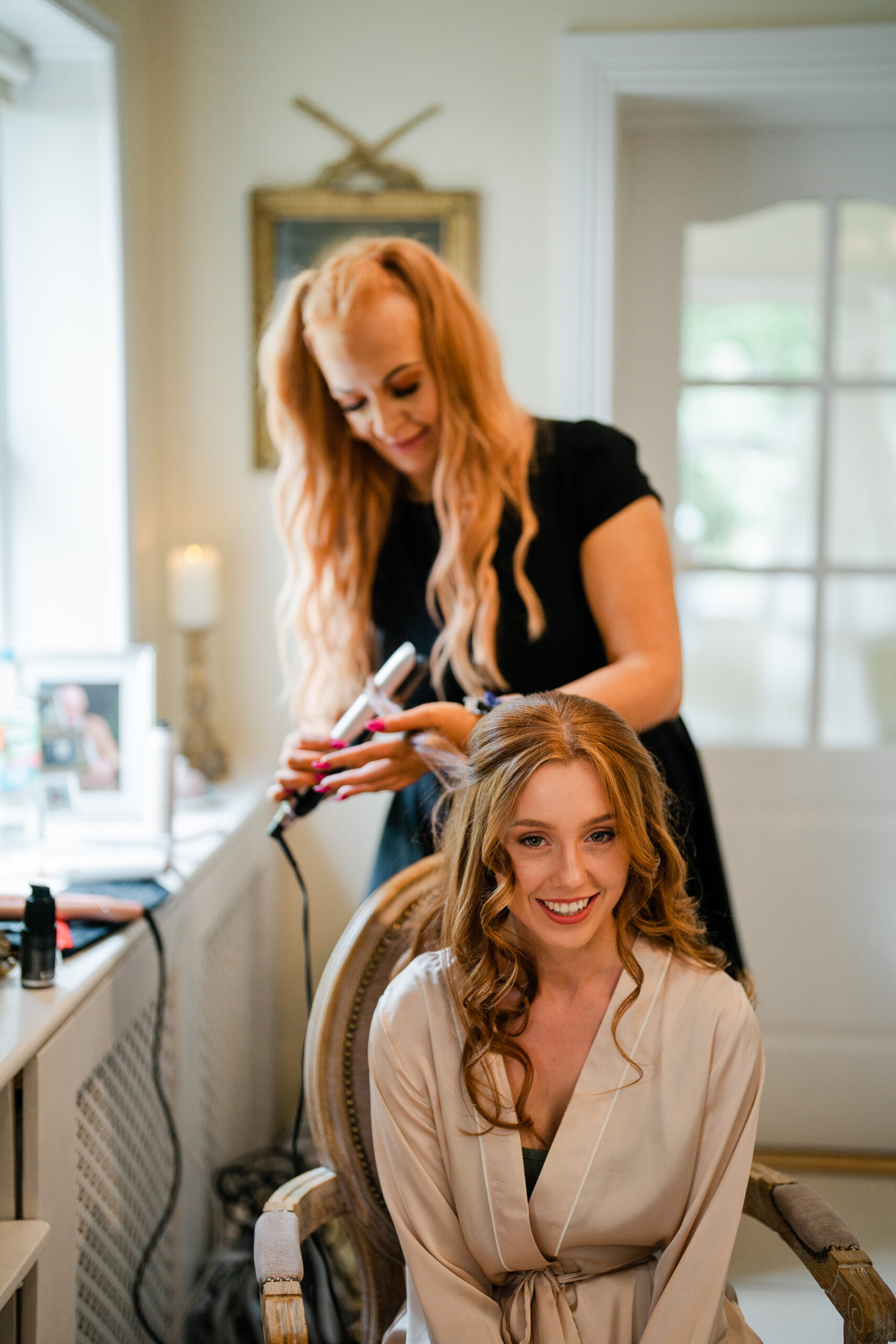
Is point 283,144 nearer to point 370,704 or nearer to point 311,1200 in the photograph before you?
point 370,704

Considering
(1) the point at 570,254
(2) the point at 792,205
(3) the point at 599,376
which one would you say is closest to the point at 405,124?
(1) the point at 570,254

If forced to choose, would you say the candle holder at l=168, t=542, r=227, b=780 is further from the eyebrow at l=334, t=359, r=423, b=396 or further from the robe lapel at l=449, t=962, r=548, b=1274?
the robe lapel at l=449, t=962, r=548, b=1274

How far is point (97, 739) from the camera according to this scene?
1.63m

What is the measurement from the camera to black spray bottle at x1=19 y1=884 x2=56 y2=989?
3.58 ft

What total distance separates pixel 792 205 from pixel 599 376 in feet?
1.78

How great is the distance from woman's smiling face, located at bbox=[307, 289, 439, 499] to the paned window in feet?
3.52

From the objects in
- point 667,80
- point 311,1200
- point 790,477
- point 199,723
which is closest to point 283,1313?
point 311,1200

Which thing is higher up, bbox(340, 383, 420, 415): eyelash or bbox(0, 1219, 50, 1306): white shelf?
bbox(340, 383, 420, 415): eyelash

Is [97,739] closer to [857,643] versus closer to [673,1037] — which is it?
[673,1037]

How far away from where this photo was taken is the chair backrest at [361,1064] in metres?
1.14

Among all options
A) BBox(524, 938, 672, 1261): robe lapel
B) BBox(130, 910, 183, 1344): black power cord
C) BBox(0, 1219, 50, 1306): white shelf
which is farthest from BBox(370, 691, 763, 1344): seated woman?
BBox(130, 910, 183, 1344): black power cord

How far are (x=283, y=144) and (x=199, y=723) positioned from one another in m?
1.11

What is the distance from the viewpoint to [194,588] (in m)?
2.02

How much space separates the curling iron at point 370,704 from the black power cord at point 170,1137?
0.85 feet
